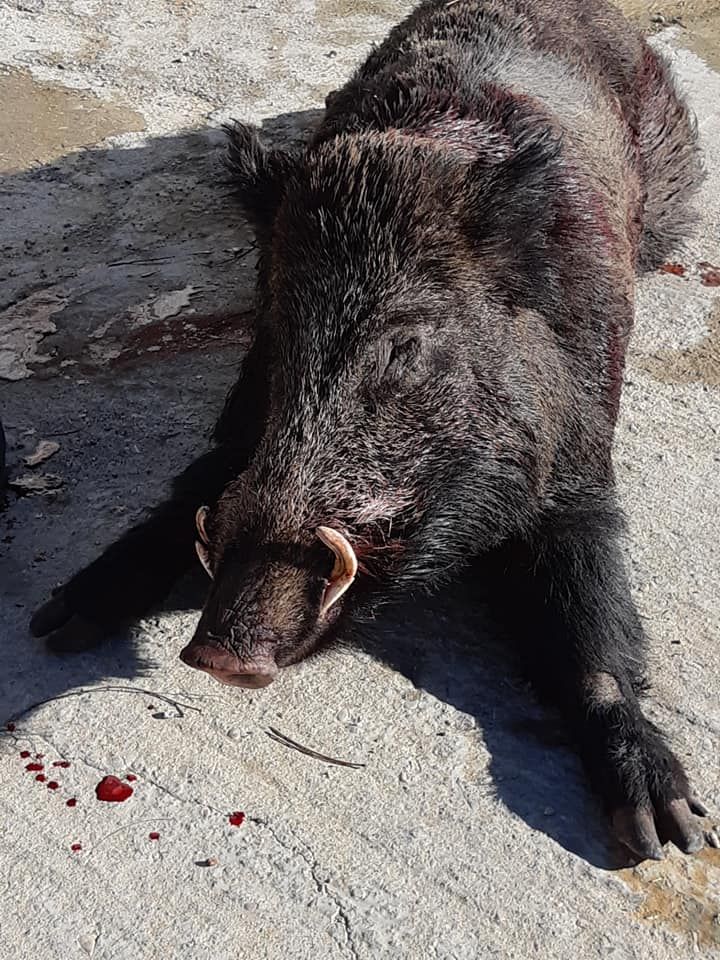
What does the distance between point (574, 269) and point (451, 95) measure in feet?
2.09

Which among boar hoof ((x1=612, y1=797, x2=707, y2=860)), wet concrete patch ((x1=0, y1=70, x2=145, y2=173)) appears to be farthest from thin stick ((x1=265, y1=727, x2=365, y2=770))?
wet concrete patch ((x1=0, y1=70, x2=145, y2=173))

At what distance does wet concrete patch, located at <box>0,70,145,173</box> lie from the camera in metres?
5.49

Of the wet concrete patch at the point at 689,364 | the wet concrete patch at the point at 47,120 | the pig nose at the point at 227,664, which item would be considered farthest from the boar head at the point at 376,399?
the wet concrete patch at the point at 47,120

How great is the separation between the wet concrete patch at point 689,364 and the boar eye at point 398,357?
1.65 metres

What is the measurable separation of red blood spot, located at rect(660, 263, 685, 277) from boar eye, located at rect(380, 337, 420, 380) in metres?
2.28

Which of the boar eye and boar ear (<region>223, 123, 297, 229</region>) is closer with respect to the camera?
the boar eye

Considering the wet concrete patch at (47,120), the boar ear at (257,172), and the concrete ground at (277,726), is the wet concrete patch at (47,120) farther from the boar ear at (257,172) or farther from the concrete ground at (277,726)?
the boar ear at (257,172)

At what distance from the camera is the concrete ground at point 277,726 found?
8.21ft

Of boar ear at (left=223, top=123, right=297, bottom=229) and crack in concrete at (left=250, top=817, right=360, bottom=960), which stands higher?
boar ear at (left=223, top=123, right=297, bottom=229)

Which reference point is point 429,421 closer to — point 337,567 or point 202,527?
point 337,567

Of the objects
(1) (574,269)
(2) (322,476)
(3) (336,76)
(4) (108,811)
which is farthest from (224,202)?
(4) (108,811)

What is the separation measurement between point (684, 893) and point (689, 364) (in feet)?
7.19

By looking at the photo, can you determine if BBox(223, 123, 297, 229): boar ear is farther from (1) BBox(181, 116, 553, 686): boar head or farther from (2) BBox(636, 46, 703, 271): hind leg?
(2) BBox(636, 46, 703, 271): hind leg

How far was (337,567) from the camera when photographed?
2.56 m
